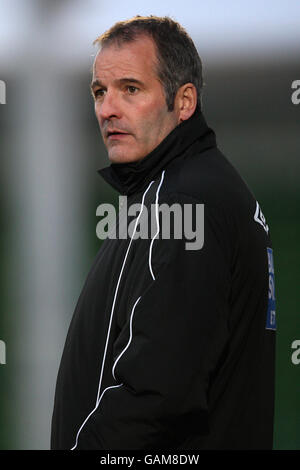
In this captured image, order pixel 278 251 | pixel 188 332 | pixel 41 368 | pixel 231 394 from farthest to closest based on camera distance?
pixel 278 251
pixel 41 368
pixel 231 394
pixel 188 332

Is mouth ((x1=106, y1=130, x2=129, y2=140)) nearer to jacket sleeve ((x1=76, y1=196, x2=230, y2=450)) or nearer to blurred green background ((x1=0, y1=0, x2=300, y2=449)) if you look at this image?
jacket sleeve ((x1=76, y1=196, x2=230, y2=450))

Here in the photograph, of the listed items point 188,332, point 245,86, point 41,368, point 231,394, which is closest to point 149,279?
point 188,332

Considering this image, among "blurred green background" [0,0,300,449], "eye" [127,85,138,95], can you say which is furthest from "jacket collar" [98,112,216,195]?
"blurred green background" [0,0,300,449]

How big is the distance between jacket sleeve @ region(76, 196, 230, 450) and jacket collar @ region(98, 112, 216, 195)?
20 centimetres

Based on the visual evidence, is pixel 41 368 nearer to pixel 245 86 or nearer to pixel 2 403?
pixel 2 403

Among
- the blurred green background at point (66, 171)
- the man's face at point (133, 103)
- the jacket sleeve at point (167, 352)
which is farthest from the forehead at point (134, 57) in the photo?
the blurred green background at point (66, 171)

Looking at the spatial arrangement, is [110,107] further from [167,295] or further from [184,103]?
[167,295]

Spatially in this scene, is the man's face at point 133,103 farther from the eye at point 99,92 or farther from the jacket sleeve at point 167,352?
the jacket sleeve at point 167,352

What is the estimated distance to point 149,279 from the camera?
50.0 inches

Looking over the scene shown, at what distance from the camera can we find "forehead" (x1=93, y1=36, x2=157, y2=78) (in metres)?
1.49

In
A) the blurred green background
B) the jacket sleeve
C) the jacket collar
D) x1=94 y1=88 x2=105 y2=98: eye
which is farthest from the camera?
the blurred green background

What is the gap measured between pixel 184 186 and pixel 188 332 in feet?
0.84

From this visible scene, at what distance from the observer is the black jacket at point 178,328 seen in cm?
124

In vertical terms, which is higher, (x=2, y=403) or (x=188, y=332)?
(x=188, y=332)
